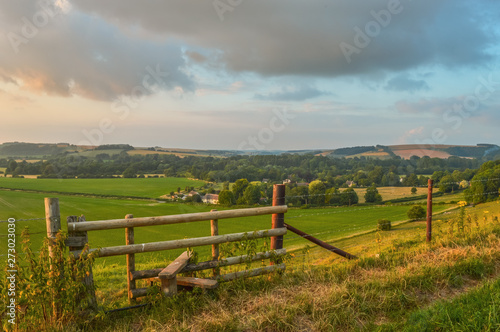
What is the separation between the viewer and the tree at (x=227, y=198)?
4088 cm

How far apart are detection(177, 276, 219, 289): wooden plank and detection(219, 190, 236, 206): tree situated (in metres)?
35.6

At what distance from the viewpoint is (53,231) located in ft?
14.6

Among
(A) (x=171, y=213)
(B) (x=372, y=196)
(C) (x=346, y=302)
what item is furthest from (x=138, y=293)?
(B) (x=372, y=196)

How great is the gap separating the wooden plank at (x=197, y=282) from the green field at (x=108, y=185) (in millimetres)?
59548

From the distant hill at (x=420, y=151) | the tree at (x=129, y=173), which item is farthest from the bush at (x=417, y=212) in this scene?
the tree at (x=129, y=173)

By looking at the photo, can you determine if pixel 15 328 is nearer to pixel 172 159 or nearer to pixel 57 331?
pixel 57 331

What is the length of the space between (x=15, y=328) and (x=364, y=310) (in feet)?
14.3

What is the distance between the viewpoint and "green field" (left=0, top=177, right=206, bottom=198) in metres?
65.6

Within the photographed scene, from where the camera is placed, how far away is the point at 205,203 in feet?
160

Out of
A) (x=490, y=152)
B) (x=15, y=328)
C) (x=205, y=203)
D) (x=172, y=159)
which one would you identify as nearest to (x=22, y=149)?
(x=172, y=159)


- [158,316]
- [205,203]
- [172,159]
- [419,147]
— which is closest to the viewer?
[158,316]

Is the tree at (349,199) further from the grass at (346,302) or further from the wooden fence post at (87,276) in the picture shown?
the wooden fence post at (87,276)

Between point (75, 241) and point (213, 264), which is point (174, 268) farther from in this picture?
point (75, 241)

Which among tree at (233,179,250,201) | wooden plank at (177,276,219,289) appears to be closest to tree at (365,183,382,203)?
tree at (233,179,250,201)
